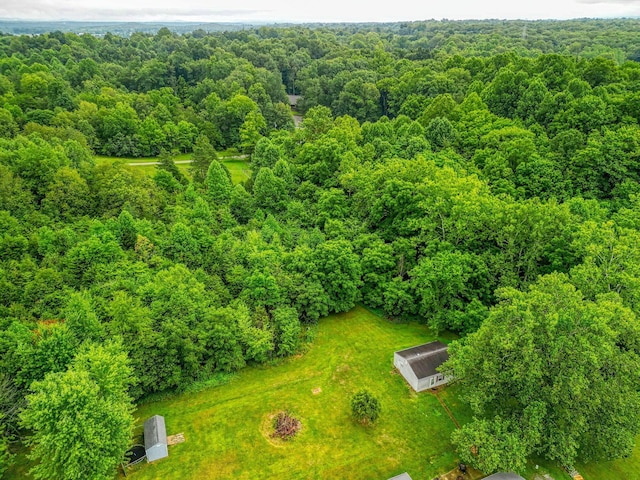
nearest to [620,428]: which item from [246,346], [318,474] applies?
[318,474]

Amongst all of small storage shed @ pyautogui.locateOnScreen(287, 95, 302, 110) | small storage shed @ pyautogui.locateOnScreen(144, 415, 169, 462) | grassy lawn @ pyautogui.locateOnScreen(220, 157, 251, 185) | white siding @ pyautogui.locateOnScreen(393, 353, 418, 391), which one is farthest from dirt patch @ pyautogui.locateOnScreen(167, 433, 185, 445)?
small storage shed @ pyautogui.locateOnScreen(287, 95, 302, 110)

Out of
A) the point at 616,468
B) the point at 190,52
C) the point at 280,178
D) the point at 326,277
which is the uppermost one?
the point at 190,52

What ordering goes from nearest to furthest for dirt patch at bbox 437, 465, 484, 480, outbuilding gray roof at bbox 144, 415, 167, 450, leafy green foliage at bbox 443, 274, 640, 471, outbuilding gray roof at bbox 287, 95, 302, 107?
1. leafy green foliage at bbox 443, 274, 640, 471
2. dirt patch at bbox 437, 465, 484, 480
3. outbuilding gray roof at bbox 144, 415, 167, 450
4. outbuilding gray roof at bbox 287, 95, 302, 107

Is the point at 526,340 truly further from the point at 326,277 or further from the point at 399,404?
the point at 326,277

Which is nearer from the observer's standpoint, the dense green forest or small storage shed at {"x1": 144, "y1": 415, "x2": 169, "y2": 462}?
the dense green forest

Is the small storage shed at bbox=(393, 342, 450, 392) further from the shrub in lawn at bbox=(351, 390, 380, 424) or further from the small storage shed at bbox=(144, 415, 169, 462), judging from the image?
the small storage shed at bbox=(144, 415, 169, 462)

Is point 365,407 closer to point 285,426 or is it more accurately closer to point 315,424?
point 315,424
